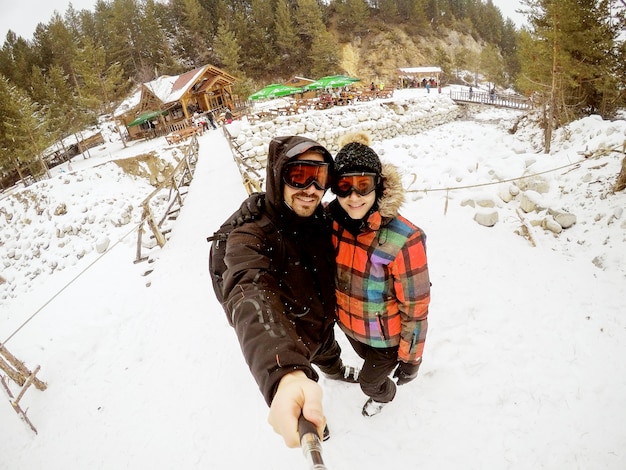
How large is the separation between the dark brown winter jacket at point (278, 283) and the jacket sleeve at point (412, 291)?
1.55 feet

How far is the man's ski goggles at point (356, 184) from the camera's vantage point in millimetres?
1783

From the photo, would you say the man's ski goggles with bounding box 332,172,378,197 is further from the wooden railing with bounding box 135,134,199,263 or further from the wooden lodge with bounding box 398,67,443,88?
the wooden lodge with bounding box 398,67,443,88

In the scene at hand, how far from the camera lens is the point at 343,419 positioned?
2.92 metres

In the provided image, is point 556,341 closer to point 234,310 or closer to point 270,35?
point 234,310

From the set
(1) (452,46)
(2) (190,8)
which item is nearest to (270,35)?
(2) (190,8)

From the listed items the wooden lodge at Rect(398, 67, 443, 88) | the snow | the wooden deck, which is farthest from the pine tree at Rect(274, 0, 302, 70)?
the snow

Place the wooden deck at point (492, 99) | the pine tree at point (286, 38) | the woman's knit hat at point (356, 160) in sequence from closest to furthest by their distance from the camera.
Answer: the woman's knit hat at point (356, 160)
the wooden deck at point (492, 99)
the pine tree at point (286, 38)

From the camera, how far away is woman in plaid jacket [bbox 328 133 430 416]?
Answer: 5.91ft

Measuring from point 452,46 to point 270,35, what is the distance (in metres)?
36.2

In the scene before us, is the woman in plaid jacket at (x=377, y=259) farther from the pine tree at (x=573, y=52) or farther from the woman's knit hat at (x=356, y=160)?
the pine tree at (x=573, y=52)

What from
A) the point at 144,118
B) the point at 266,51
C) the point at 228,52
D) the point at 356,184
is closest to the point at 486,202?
the point at 356,184

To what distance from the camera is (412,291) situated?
1.96m

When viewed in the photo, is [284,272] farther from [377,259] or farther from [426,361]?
[426,361]

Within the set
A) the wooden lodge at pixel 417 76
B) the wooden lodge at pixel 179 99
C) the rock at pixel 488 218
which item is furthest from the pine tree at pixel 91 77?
the wooden lodge at pixel 417 76
